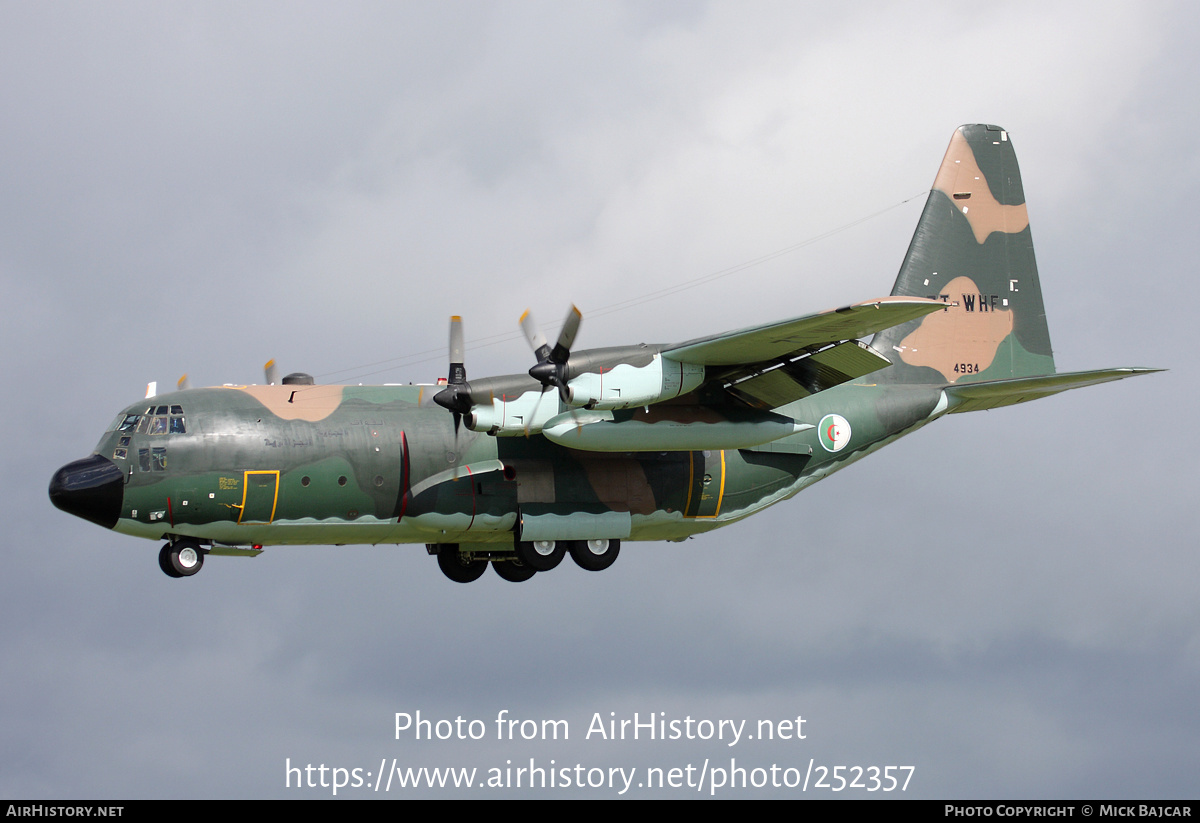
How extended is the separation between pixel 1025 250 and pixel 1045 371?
2618 mm

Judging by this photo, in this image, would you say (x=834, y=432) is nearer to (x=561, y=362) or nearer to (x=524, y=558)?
(x=524, y=558)

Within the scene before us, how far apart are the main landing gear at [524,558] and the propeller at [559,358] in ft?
12.2

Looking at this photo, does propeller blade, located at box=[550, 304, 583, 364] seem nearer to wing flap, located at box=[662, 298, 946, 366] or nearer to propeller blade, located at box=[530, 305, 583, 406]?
propeller blade, located at box=[530, 305, 583, 406]

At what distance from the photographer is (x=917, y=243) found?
2886cm

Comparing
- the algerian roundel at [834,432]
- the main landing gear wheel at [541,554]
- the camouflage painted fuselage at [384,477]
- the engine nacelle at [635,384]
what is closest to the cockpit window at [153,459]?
the camouflage painted fuselage at [384,477]

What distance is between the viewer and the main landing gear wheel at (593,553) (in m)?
25.1

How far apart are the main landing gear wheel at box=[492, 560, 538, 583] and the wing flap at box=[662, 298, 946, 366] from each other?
640cm

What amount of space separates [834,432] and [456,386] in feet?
26.0

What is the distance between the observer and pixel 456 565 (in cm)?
2609

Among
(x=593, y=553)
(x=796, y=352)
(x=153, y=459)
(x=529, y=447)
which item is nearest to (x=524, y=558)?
(x=593, y=553)

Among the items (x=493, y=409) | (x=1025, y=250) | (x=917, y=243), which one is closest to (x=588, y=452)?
(x=493, y=409)

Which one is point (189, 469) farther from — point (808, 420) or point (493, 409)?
point (808, 420)

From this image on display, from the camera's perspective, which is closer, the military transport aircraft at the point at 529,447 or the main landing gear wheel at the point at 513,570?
the military transport aircraft at the point at 529,447

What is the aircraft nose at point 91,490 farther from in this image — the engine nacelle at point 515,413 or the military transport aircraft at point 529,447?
the engine nacelle at point 515,413
